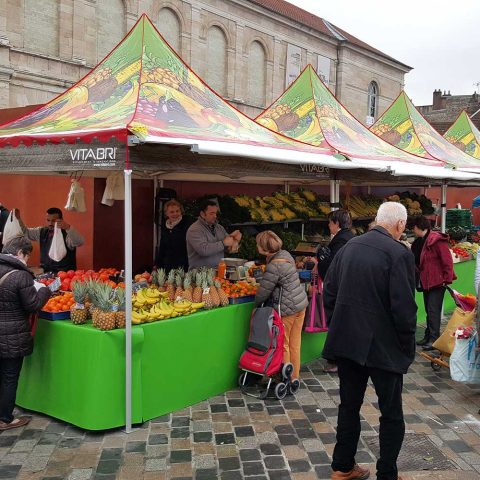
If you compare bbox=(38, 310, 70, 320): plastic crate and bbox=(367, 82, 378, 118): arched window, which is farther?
bbox=(367, 82, 378, 118): arched window

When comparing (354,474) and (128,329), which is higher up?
(128,329)

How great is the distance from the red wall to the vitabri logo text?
318cm

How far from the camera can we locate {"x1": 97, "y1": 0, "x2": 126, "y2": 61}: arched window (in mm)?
23422

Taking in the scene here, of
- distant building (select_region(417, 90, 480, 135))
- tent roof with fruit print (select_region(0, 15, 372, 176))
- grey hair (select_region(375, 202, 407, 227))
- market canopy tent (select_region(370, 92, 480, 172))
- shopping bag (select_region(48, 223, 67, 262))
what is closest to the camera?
grey hair (select_region(375, 202, 407, 227))

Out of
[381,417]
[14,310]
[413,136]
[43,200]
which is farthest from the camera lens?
[413,136]

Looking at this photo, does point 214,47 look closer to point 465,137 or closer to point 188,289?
point 465,137

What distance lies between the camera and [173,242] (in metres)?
7.18

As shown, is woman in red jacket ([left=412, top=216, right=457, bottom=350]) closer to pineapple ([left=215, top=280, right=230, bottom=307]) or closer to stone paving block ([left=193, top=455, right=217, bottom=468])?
pineapple ([left=215, top=280, right=230, bottom=307])

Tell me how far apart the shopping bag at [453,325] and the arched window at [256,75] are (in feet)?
88.0

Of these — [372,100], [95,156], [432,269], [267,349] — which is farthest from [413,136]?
[372,100]

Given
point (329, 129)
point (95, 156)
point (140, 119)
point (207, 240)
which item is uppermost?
point (329, 129)

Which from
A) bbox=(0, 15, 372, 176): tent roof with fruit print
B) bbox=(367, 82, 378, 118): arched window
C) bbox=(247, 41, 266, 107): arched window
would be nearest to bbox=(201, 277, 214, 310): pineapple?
bbox=(0, 15, 372, 176): tent roof with fruit print

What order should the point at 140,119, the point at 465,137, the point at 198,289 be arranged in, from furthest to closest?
the point at 465,137 < the point at 198,289 < the point at 140,119

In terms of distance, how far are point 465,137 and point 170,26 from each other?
55.6 feet
